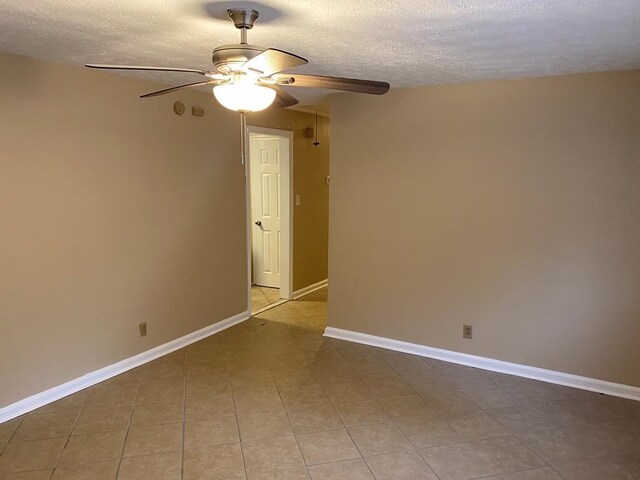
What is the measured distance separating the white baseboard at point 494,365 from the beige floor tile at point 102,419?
6.63 feet

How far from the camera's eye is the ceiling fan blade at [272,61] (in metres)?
1.71

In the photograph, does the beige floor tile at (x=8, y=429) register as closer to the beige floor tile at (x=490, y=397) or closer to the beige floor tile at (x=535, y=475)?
the beige floor tile at (x=535, y=475)

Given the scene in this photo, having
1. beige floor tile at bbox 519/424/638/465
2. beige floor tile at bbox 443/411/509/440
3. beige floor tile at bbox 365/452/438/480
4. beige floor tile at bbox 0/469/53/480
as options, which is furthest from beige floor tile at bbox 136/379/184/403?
beige floor tile at bbox 519/424/638/465

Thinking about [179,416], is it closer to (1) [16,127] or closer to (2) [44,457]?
(2) [44,457]

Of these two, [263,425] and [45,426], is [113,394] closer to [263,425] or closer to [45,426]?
[45,426]

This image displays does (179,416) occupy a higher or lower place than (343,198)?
lower

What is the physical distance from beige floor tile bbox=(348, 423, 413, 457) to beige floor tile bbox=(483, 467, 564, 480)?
0.51 metres

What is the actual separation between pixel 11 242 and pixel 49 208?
1.02ft

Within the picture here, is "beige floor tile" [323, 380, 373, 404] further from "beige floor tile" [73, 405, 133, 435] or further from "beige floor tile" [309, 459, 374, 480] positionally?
"beige floor tile" [73, 405, 133, 435]

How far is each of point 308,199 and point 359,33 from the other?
12.1 feet

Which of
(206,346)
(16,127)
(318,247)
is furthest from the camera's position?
(318,247)

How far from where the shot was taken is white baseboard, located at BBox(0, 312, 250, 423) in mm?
3029

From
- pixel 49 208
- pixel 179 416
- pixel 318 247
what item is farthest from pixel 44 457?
pixel 318 247

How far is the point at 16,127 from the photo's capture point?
2.88 metres
